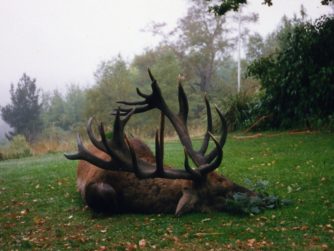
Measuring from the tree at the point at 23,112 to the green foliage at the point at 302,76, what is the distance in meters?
47.5

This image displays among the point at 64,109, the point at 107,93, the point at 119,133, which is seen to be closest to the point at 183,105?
the point at 119,133

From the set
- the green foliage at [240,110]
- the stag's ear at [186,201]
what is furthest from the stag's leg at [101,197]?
the green foliage at [240,110]

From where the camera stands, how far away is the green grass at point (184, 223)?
4.23m

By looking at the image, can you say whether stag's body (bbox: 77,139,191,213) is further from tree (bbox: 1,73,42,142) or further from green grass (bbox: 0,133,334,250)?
tree (bbox: 1,73,42,142)

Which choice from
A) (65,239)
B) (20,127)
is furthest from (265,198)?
(20,127)

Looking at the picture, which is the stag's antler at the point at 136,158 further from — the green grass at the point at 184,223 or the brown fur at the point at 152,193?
the green grass at the point at 184,223

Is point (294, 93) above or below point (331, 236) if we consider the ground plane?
above

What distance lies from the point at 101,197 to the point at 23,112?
5828 centimetres

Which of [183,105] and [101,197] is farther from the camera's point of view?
[183,105]

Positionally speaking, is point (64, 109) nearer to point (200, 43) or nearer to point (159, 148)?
point (200, 43)

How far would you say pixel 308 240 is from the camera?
4.09 meters

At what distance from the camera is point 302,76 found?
41.8 feet

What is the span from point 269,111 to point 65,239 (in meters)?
10.3

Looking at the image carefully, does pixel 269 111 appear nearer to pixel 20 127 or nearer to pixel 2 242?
pixel 2 242
